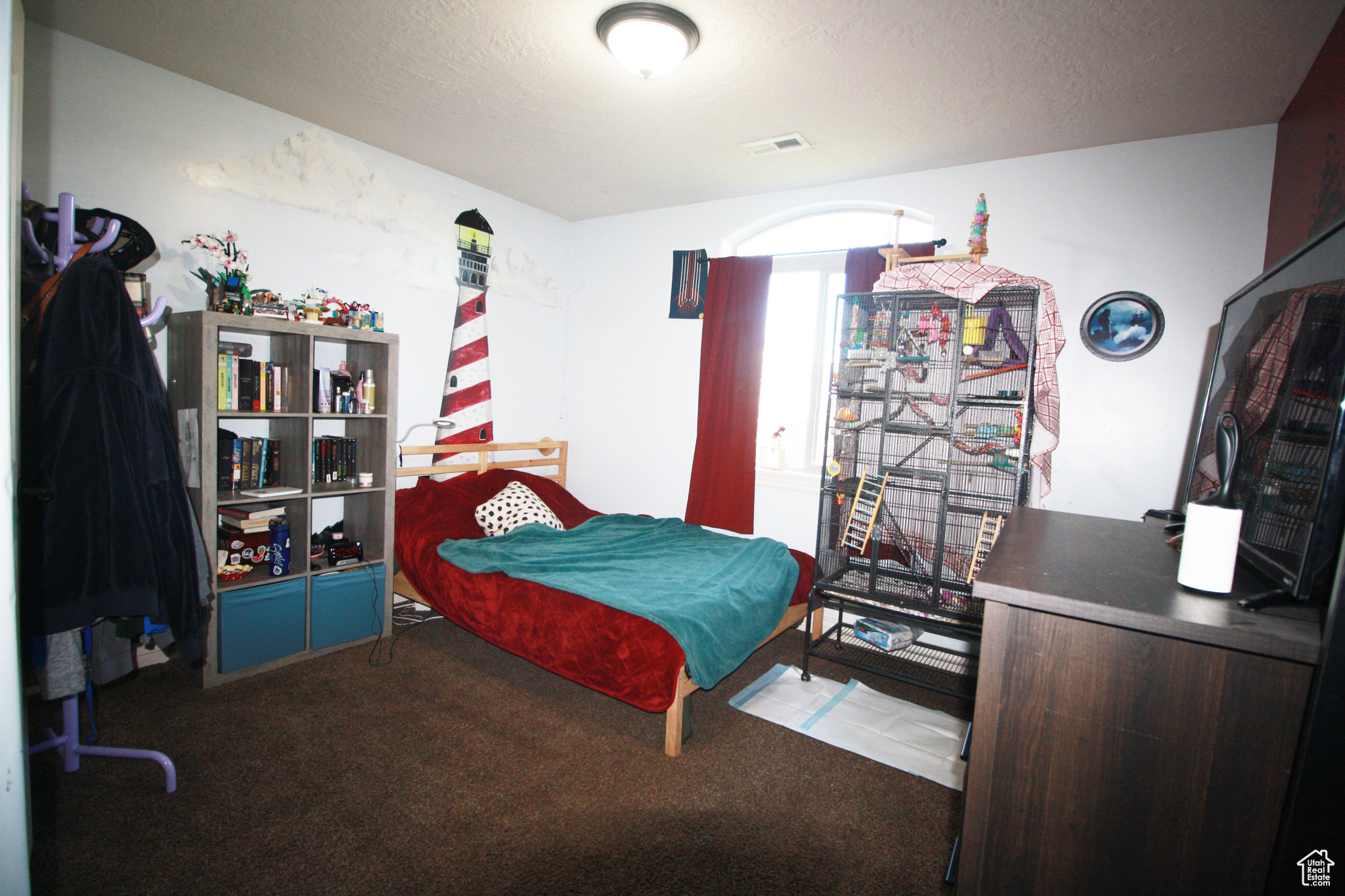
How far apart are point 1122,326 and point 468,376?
3686 millimetres

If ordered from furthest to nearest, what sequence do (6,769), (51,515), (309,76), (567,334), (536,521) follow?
(567,334) < (536,521) < (309,76) < (51,515) < (6,769)

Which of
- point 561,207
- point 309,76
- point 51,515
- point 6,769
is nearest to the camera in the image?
point 6,769

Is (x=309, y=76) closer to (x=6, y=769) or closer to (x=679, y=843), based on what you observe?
(x=6, y=769)

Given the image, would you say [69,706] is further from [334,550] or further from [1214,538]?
[1214,538]

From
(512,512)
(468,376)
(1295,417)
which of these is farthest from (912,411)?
(468,376)

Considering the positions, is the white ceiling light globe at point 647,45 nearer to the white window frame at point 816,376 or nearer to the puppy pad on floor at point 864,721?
the white window frame at point 816,376

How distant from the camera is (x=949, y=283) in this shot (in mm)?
2707

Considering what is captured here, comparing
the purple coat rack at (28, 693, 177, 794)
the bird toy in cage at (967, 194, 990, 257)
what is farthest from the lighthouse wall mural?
the bird toy in cage at (967, 194, 990, 257)

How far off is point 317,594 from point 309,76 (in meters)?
2.35

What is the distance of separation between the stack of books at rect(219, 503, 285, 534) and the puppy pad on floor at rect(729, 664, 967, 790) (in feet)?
7.58

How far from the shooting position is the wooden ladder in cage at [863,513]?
276 cm

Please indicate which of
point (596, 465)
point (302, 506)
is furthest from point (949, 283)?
point (302, 506)

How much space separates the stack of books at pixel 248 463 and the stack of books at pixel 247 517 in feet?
0.36

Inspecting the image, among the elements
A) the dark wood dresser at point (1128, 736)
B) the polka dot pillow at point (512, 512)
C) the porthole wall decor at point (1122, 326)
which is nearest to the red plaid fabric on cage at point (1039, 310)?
the porthole wall decor at point (1122, 326)
